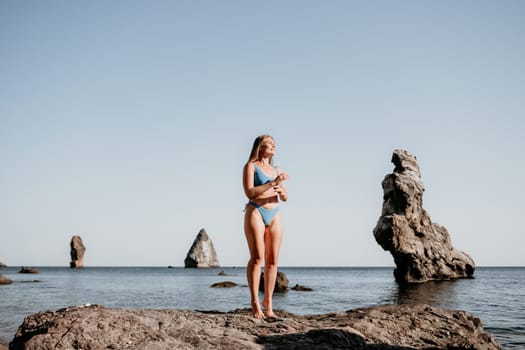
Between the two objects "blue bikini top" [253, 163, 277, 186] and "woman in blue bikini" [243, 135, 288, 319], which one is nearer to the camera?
"woman in blue bikini" [243, 135, 288, 319]

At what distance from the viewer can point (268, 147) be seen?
652 cm

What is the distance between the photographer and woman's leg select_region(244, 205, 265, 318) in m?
6.14

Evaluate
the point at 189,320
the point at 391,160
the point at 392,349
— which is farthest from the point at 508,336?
the point at 391,160

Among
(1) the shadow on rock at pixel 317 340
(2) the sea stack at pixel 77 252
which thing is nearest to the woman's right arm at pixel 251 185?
(1) the shadow on rock at pixel 317 340

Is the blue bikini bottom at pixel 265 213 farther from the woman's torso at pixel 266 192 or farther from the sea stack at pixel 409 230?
the sea stack at pixel 409 230

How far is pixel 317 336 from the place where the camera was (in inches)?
198

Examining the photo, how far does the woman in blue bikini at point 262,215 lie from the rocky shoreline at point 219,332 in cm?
64

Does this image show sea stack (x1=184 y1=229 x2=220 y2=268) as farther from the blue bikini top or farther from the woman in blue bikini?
the blue bikini top

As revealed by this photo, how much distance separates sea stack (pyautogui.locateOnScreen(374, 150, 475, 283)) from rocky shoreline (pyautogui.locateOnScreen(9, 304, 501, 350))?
38.3 metres

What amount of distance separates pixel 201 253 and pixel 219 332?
142641 mm

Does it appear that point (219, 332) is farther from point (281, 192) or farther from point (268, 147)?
point (268, 147)

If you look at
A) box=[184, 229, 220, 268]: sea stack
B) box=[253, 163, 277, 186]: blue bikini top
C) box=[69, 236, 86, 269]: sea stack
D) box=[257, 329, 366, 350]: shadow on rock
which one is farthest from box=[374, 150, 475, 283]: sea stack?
box=[184, 229, 220, 268]: sea stack

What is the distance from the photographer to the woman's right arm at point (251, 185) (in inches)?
242

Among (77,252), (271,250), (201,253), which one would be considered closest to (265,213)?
(271,250)
